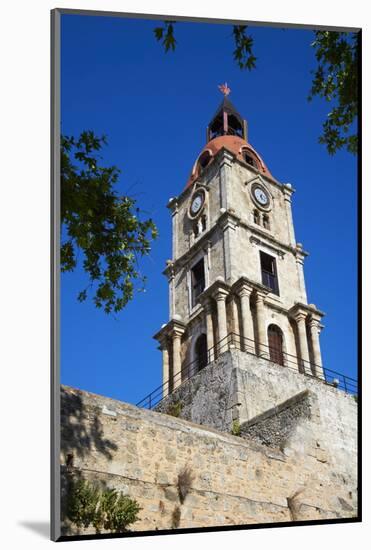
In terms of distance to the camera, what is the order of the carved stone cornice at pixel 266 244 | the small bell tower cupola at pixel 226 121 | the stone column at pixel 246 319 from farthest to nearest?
the carved stone cornice at pixel 266 244, the stone column at pixel 246 319, the small bell tower cupola at pixel 226 121

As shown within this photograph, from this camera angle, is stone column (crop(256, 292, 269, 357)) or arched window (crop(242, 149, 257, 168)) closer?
stone column (crop(256, 292, 269, 357))

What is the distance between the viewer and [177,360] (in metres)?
22.1

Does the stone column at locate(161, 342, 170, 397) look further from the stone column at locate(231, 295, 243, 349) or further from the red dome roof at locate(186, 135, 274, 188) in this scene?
the red dome roof at locate(186, 135, 274, 188)

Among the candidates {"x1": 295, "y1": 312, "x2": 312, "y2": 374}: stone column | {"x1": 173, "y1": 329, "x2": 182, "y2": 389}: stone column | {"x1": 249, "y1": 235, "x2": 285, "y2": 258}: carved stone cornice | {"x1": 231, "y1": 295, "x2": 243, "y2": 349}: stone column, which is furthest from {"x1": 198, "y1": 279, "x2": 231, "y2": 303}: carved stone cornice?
{"x1": 295, "y1": 312, "x2": 312, "y2": 374}: stone column

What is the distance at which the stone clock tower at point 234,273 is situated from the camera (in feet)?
70.1

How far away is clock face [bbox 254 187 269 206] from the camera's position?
24052mm

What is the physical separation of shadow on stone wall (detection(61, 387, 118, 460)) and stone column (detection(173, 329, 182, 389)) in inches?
407

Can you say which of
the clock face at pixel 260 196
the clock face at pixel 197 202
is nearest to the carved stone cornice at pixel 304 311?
the clock face at pixel 260 196

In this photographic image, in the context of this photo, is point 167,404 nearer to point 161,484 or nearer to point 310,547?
point 161,484

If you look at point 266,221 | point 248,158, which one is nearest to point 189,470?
point 248,158

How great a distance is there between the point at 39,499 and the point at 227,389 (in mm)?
8552

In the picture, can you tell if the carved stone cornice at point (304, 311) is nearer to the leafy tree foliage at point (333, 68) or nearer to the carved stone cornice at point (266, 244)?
the carved stone cornice at point (266, 244)

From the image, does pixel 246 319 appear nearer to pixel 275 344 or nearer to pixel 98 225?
pixel 275 344

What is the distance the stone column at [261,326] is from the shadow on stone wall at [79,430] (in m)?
10.5
